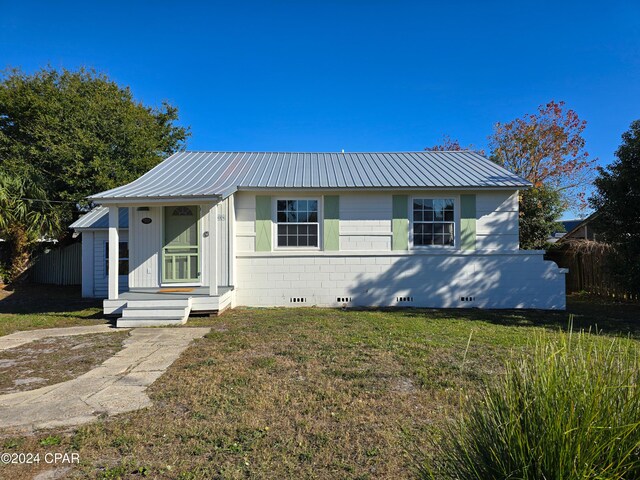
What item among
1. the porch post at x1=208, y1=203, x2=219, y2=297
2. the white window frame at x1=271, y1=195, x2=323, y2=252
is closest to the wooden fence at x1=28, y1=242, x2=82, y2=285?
the porch post at x1=208, y1=203, x2=219, y2=297

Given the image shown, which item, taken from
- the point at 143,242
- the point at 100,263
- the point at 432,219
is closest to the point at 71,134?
the point at 100,263

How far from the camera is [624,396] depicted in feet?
5.38

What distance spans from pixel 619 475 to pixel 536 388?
401mm

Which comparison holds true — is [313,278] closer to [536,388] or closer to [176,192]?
[176,192]

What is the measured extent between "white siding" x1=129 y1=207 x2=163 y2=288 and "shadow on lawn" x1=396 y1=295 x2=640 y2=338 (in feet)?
22.6

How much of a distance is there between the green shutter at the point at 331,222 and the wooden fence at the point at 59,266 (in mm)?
11322

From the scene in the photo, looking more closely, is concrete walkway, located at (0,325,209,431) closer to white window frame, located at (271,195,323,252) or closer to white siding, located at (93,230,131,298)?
white window frame, located at (271,195,323,252)

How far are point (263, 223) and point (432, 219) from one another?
5.00 meters

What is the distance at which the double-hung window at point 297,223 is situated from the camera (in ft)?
35.6

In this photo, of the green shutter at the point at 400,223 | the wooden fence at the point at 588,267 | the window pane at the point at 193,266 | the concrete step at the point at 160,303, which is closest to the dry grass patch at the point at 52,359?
the concrete step at the point at 160,303

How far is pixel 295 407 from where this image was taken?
383cm

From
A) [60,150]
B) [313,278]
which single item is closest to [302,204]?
[313,278]

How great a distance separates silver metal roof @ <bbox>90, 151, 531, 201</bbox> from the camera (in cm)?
1002

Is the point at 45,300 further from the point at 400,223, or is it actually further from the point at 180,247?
the point at 400,223
